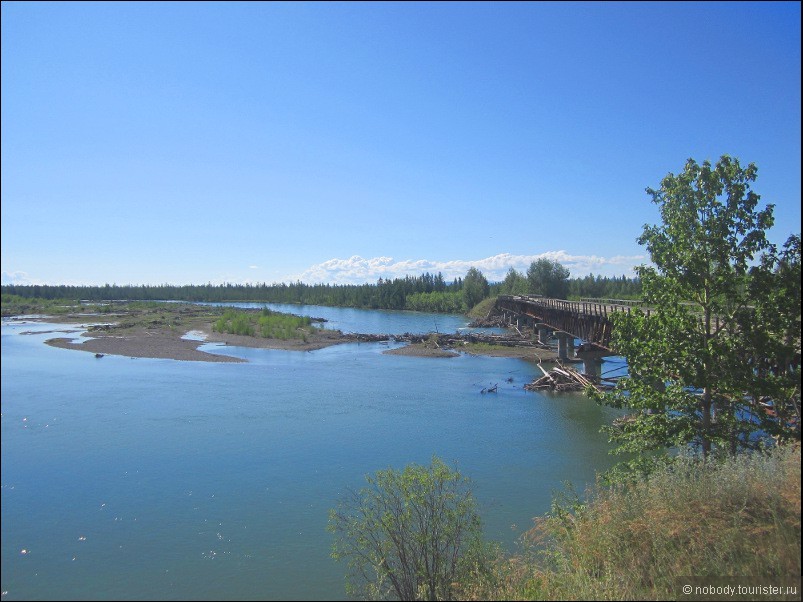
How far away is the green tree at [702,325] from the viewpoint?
1270 centimetres

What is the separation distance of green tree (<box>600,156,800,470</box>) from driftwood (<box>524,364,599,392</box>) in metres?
20.5

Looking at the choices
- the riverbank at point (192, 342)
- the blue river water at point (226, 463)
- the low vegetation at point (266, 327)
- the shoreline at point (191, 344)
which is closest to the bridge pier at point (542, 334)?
the riverbank at point (192, 342)

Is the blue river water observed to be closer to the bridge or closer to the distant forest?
the bridge

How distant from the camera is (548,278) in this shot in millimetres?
104625

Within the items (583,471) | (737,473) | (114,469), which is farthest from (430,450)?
(737,473)

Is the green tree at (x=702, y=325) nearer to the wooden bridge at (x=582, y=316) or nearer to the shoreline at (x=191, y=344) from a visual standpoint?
the wooden bridge at (x=582, y=316)

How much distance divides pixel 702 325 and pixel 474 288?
348 ft

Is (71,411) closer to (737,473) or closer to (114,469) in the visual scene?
(114,469)

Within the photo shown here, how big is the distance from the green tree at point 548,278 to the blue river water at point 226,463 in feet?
224

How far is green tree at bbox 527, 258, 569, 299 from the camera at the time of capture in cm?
10456

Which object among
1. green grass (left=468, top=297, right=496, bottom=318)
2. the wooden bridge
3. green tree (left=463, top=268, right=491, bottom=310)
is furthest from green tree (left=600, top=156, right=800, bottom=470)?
green tree (left=463, top=268, right=491, bottom=310)

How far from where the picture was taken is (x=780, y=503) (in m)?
8.67

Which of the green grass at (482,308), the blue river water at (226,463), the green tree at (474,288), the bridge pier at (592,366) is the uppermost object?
the green tree at (474,288)

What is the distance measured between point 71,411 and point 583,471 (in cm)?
2346
